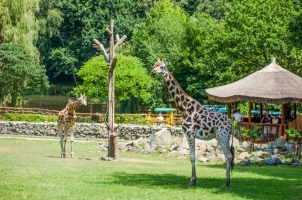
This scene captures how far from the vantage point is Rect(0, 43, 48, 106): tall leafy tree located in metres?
49.6

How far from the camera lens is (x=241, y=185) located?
1695cm

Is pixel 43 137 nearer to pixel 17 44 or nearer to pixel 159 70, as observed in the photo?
pixel 17 44

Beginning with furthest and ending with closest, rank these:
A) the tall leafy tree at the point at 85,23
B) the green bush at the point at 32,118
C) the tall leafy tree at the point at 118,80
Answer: the tall leafy tree at the point at 85,23 < the tall leafy tree at the point at 118,80 < the green bush at the point at 32,118

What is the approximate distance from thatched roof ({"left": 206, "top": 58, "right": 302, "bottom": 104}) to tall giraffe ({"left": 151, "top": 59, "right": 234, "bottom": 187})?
13555mm

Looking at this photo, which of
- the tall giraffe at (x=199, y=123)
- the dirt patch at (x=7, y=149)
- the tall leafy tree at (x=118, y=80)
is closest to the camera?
the tall giraffe at (x=199, y=123)

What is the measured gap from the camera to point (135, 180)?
17891 millimetres

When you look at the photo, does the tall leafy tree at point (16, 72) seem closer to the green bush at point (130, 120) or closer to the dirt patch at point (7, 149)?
the green bush at point (130, 120)

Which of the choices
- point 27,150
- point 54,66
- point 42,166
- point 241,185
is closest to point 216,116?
point 241,185

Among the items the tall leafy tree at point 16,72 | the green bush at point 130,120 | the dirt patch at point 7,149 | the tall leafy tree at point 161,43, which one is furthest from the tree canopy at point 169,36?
the dirt patch at point 7,149

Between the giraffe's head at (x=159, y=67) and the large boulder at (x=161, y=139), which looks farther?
the large boulder at (x=161, y=139)

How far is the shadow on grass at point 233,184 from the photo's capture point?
15.6 m

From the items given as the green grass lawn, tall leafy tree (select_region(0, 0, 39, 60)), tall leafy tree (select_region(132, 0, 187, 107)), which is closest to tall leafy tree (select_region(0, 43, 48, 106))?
tall leafy tree (select_region(0, 0, 39, 60))

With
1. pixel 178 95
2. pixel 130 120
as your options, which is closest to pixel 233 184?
pixel 178 95

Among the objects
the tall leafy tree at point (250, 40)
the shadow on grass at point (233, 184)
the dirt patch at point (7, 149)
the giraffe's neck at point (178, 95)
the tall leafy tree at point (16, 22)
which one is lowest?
the shadow on grass at point (233, 184)
